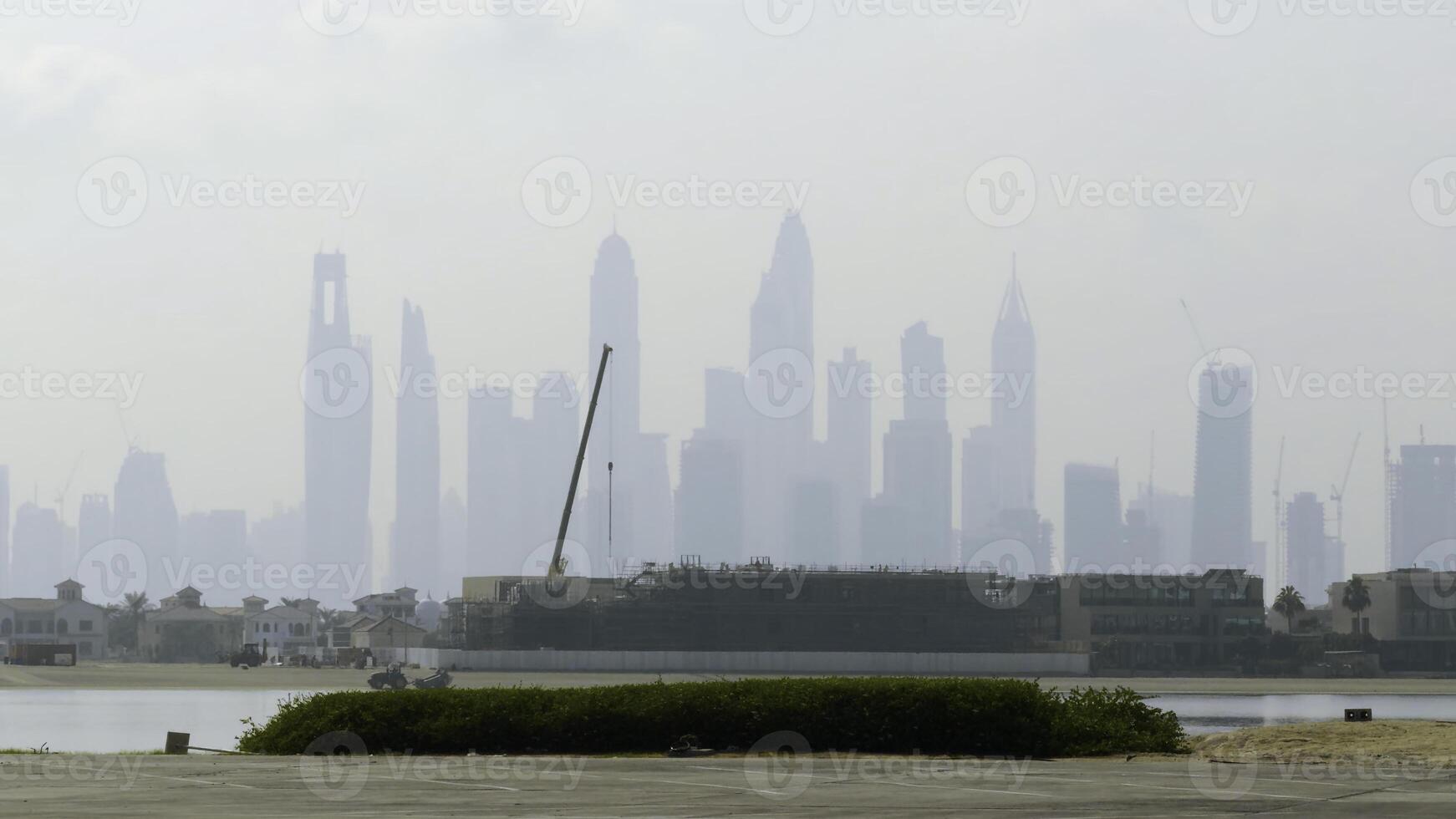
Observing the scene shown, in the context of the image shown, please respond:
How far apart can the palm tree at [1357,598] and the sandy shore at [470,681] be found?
17199 mm

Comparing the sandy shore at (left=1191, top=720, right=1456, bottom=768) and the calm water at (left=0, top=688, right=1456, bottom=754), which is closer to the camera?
the sandy shore at (left=1191, top=720, right=1456, bottom=768)

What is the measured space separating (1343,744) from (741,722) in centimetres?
1058

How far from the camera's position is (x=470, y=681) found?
117125 millimetres

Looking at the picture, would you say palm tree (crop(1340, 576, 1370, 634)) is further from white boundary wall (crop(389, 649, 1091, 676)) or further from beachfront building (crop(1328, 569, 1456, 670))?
white boundary wall (crop(389, 649, 1091, 676))

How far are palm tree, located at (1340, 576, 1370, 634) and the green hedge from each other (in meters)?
154

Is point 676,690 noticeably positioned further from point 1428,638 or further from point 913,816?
point 1428,638

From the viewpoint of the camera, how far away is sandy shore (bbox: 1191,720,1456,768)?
84.1 feet

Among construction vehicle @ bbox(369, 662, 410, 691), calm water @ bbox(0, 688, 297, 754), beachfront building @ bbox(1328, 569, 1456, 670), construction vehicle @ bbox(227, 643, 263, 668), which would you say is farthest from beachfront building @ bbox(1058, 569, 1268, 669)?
construction vehicle @ bbox(227, 643, 263, 668)

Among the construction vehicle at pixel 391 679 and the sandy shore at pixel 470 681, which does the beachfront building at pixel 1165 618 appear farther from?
the construction vehicle at pixel 391 679

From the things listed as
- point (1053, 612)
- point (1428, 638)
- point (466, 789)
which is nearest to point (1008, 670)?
point (1053, 612)

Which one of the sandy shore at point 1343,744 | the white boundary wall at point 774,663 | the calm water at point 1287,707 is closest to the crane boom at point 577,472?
the white boundary wall at point 774,663

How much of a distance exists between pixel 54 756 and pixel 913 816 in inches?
625

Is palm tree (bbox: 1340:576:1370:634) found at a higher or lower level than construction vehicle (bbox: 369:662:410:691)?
higher

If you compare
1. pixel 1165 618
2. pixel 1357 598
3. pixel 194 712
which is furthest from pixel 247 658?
pixel 1357 598
